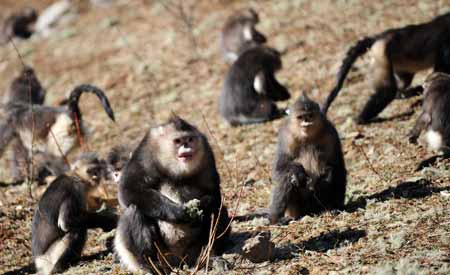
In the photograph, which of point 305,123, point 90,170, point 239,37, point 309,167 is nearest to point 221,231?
point 309,167

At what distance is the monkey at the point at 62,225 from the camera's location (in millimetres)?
7676

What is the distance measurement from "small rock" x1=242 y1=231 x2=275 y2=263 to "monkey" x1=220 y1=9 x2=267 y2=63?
10.6 metres

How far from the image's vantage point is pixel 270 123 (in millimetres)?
12398

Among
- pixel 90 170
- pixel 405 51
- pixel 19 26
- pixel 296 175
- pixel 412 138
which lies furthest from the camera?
pixel 19 26

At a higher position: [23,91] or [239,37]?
[239,37]

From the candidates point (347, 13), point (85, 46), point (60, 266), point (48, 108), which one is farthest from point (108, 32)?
point (60, 266)

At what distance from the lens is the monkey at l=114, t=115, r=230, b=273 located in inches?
A: 240

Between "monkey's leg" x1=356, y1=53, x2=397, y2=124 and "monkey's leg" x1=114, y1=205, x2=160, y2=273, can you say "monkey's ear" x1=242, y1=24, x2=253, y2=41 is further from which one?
"monkey's leg" x1=114, y1=205, x2=160, y2=273

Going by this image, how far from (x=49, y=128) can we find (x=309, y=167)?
19.0 feet

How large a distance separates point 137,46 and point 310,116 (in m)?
12.7

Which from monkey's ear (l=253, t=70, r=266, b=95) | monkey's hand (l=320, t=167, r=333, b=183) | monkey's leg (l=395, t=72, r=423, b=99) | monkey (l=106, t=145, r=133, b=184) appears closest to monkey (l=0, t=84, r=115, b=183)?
monkey (l=106, t=145, r=133, b=184)

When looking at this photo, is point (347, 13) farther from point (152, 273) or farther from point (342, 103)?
point (152, 273)

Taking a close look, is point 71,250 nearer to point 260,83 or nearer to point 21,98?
point 260,83

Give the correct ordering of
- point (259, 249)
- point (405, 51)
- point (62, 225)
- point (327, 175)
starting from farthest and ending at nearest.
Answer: point (405, 51) < point (62, 225) < point (327, 175) < point (259, 249)
